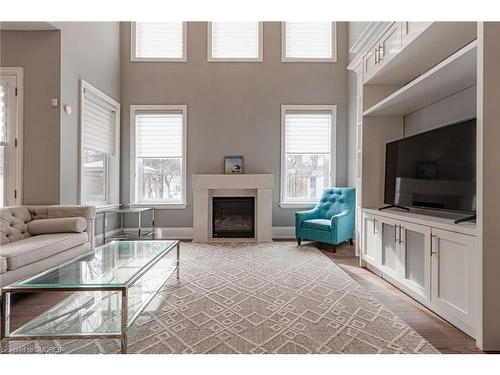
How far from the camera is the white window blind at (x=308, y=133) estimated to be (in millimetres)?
5516

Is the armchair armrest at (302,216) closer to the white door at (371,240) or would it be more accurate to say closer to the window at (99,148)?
the white door at (371,240)

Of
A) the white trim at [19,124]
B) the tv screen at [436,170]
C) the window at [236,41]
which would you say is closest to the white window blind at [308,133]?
the window at [236,41]

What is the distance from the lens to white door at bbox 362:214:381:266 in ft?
10.6

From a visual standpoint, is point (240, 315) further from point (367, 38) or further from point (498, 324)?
point (367, 38)

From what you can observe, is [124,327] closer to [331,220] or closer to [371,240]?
[371,240]

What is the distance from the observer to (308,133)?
18.1 ft

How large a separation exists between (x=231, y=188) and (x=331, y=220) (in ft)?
5.64

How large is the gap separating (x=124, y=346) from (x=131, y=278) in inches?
14.5

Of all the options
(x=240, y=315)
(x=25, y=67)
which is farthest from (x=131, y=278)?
(x=25, y=67)

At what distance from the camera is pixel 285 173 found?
5.52 meters

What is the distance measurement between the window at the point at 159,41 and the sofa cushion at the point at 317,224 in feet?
12.0

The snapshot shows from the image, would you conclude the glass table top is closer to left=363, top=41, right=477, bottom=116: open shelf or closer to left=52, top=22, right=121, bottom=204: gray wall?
left=52, top=22, right=121, bottom=204: gray wall

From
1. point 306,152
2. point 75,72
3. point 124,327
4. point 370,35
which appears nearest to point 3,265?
point 124,327

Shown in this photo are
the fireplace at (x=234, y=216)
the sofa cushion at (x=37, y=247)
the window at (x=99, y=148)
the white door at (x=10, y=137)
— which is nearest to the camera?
the sofa cushion at (x=37, y=247)
